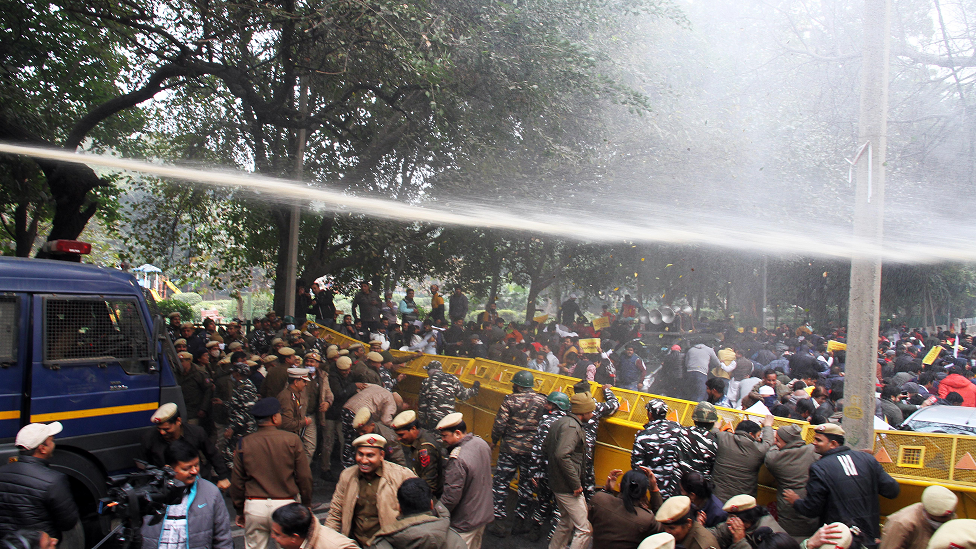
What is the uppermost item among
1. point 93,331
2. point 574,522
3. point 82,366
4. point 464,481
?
point 93,331

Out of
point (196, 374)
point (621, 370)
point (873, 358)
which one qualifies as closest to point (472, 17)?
point (621, 370)

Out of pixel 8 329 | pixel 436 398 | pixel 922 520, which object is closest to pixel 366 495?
pixel 436 398

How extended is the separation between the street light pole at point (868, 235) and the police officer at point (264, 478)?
4514 mm

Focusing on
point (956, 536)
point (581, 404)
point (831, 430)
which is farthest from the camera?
point (581, 404)

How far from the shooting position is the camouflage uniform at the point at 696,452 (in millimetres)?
4664

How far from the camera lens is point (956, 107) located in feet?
51.2

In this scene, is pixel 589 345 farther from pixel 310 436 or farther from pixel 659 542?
pixel 659 542

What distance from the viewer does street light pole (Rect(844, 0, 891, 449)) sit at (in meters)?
5.29

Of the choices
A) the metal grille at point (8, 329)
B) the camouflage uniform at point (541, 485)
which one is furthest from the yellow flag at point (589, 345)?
the metal grille at point (8, 329)

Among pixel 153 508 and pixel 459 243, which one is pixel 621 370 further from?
pixel 153 508

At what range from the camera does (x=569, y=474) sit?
4.84 metres

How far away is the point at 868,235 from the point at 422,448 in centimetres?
420

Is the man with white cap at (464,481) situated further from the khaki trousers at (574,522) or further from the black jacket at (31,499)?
the black jacket at (31,499)

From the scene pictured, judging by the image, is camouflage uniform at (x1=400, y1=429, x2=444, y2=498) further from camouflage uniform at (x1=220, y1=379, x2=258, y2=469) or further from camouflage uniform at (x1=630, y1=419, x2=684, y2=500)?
camouflage uniform at (x1=220, y1=379, x2=258, y2=469)
